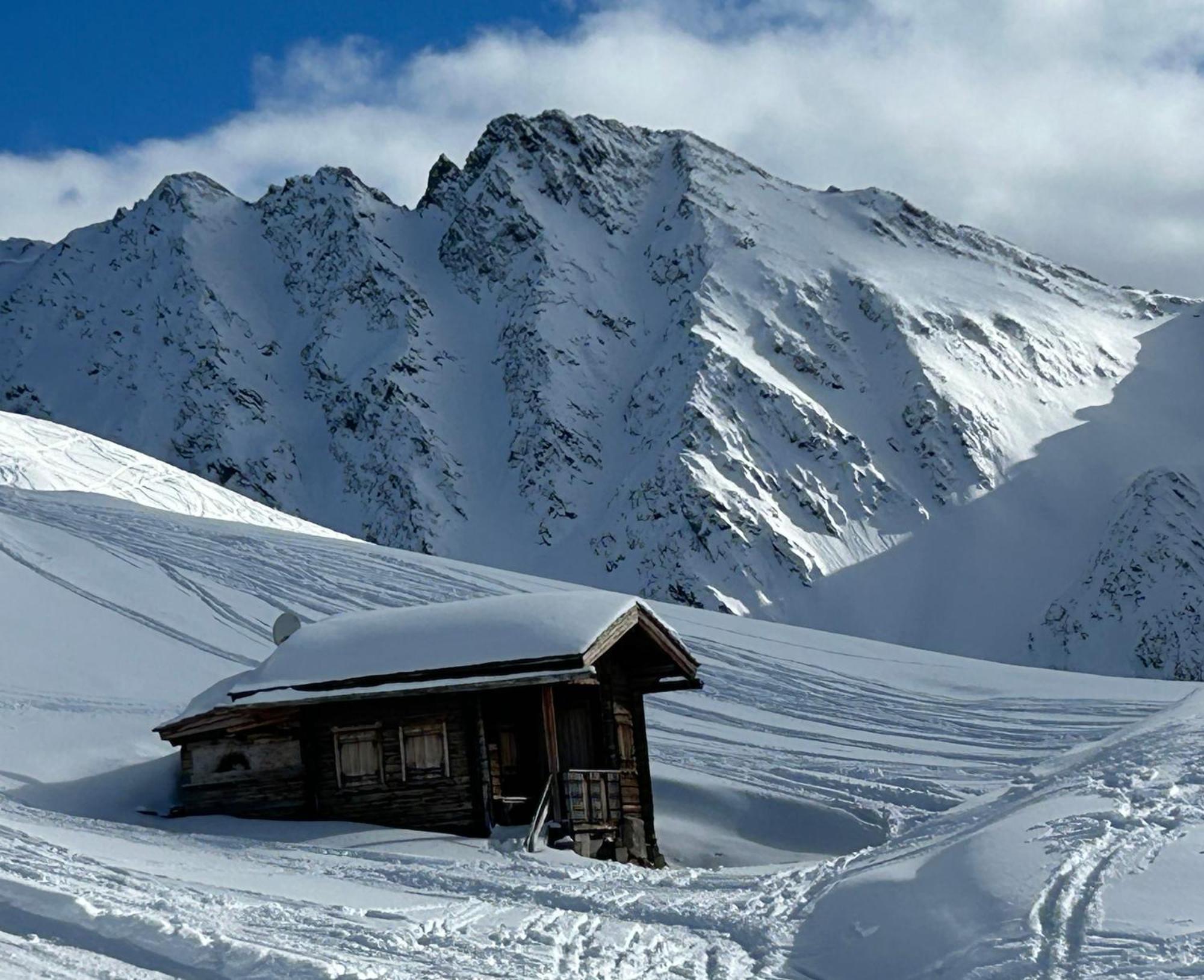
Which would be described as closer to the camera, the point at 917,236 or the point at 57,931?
the point at 57,931

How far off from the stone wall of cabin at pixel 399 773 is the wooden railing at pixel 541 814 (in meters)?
0.94

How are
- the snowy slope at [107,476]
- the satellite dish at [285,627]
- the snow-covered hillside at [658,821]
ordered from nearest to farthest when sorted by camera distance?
the snow-covered hillside at [658,821]
the satellite dish at [285,627]
the snowy slope at [107,476]

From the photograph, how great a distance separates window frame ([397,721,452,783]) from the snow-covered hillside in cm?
133

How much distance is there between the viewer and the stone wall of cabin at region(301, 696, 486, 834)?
70.2 feet

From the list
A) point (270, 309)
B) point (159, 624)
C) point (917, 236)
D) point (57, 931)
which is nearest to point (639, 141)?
point (917, 236)

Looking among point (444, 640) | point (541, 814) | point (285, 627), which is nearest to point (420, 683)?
point (444, 640)

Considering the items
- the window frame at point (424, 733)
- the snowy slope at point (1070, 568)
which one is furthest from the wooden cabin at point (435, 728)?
the snowy slope at point (1070, 568)

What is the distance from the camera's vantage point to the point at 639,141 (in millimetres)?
150250

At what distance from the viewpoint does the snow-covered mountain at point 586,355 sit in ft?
348

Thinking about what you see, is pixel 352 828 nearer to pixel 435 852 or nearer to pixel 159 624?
pixel 435 852

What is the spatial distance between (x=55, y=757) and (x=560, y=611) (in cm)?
811

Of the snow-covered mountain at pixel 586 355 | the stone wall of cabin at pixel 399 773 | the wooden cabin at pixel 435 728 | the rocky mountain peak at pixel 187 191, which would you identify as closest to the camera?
the wooden cabin at pixel 435 728

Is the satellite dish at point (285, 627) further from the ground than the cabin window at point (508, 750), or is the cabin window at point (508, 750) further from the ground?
the satellite dish at point (285, 627)

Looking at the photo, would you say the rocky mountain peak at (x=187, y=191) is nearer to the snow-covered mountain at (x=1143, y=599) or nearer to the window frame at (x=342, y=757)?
the snow-covered mountain at (x=1143, y=599)
